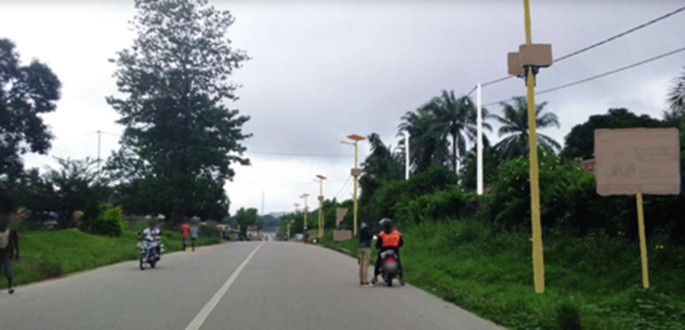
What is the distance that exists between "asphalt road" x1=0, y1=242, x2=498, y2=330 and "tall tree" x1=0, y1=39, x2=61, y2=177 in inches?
975

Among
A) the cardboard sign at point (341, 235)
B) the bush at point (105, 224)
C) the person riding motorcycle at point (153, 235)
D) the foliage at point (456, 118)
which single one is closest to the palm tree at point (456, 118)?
the foliage at point (456, 118)

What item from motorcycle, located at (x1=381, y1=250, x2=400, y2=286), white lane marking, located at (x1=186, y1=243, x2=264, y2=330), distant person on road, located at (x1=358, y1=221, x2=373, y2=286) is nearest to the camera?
white lane marking, located at (x1=186, y1=243, x2=264, y2=330)

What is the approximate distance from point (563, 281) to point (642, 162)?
10.9 feet

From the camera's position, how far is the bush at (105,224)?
36.9 meters

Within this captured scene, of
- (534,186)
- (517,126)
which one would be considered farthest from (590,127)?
(534,186)

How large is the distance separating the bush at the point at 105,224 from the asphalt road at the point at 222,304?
20.3 m

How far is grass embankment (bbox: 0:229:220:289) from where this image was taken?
17109 mm

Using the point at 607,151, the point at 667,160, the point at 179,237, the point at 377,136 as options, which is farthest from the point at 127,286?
the point at 377,136

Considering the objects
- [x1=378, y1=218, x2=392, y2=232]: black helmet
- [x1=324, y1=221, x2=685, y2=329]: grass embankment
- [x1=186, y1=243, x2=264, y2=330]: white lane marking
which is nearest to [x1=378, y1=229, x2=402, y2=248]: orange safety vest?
[x1=378, y1=218, x2=392, y2=232]: black helmet

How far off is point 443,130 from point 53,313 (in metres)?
46.9

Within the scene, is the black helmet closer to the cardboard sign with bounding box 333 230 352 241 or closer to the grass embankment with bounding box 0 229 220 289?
the grass embankment with bounding box 0 229 220 289

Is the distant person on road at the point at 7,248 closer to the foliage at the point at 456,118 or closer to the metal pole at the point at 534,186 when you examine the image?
the metal pole at the point at 534,186

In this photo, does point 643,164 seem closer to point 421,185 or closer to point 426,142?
point 421,185

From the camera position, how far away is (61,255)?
878 inches
